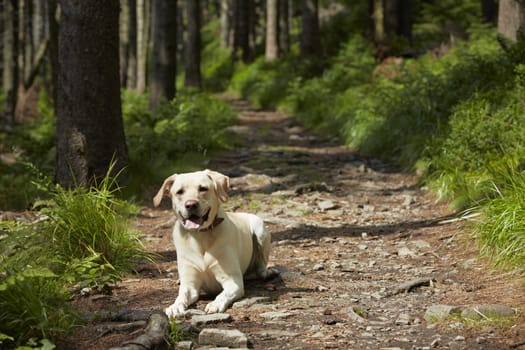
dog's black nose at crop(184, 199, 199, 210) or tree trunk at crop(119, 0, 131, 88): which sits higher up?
tree trunk at crop(119, 0, 131, 88)

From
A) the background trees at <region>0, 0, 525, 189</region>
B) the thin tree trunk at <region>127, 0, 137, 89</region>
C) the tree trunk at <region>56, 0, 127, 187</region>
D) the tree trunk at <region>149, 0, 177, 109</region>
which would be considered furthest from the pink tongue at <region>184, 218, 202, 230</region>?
the thin tree trunk at <region>127, 0, 137, 89</region>

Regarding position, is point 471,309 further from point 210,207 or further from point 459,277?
point 210,207

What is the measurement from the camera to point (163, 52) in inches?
656

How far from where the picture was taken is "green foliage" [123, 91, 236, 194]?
1101 cm

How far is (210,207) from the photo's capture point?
18.3 ft

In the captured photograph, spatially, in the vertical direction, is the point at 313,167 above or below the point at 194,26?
below

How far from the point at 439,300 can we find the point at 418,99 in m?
7.89

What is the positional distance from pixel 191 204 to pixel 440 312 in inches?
77.7

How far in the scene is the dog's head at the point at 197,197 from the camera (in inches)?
215

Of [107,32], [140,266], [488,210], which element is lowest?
[140,266]

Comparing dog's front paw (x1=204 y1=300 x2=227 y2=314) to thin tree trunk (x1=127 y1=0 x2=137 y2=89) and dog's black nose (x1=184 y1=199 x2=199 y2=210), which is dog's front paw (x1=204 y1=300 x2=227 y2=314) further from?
thin tree trunk (x1=127 y1=0 x2=137 y2=89)

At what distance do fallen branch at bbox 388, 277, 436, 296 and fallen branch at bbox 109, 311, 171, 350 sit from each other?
7.18ft

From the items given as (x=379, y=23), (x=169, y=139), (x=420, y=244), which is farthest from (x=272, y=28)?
(x=420, y=244)

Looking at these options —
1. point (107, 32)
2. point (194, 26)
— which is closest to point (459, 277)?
point (107, 32)
